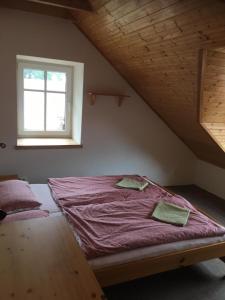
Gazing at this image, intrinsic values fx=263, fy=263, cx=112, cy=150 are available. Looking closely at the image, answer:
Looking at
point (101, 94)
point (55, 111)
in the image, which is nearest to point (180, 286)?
point (101, 94)

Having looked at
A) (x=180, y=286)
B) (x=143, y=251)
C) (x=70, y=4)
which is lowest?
(x=180, y=286)

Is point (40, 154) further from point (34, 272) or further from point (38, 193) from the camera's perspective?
point (34, 272)

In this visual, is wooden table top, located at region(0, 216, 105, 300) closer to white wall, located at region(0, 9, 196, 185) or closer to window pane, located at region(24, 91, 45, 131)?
white wall, located at region(0, 9, 196, 185)

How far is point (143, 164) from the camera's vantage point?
4.11 meters

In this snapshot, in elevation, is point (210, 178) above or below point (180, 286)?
above

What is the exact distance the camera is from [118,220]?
6.98ft

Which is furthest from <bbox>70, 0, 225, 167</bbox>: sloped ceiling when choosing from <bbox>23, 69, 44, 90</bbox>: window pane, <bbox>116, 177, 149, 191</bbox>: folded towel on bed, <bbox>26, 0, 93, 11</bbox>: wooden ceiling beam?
<bbox>116, 177, 149, 191</bbox>: folded towel on bed

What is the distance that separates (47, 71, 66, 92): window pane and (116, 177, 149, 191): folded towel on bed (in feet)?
5.19

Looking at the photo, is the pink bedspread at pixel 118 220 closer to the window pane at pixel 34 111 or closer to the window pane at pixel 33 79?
the window pane at pixel 34 111

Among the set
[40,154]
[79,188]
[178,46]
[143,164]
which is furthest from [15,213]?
[143,164]

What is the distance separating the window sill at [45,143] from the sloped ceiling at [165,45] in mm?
1205

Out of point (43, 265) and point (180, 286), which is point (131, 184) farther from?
point (43, 265)

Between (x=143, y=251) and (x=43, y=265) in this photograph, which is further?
(x=143, y=251)

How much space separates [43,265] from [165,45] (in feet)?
6.85
